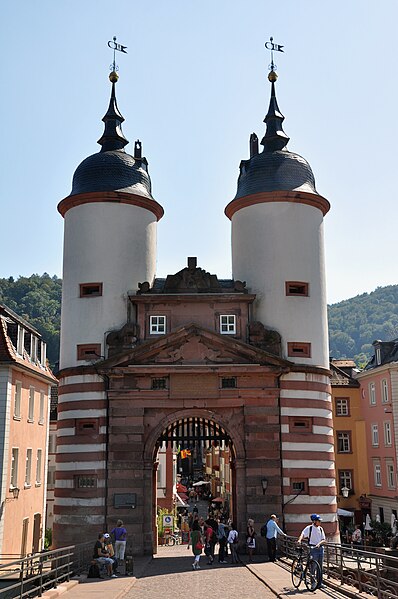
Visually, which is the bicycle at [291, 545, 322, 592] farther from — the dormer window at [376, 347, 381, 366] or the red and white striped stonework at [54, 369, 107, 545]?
the dormer window at [376, 347, 381, 366]

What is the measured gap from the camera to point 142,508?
31.2 meters

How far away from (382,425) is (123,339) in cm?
2792

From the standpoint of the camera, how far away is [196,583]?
75.5 feet

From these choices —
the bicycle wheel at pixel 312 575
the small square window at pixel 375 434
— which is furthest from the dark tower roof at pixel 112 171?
the small square window at pixel 375 434

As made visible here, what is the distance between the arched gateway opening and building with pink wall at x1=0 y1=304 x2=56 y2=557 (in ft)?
22.4

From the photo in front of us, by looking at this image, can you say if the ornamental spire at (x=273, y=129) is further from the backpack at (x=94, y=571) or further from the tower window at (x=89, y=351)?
the backpack at (x=94, y=571)

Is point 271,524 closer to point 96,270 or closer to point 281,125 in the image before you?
point 96,270

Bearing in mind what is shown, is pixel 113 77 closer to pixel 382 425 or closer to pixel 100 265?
pixel 100 265

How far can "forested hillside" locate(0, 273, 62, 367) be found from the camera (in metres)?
138

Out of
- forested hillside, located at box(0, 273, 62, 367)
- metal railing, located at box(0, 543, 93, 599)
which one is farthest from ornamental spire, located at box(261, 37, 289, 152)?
forested hillside, located at box(0, 273, 62, 367)

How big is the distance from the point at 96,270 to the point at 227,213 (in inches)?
302

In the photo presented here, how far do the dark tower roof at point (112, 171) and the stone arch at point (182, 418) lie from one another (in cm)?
1111

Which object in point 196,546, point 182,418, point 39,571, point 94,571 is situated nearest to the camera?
point 39,571

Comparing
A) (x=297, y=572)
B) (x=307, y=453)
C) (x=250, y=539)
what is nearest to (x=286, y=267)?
(x=307, y=453)
